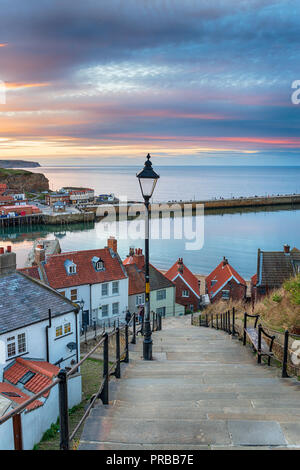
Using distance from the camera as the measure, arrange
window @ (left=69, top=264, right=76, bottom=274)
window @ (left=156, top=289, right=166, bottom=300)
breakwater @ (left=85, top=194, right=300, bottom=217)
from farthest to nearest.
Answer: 1. breakwater @ (left=85, top=194, right=300, bottom=217)
2. window @ (left=156, top=289, right=166, bottom=300)
3. window @ (left=69, top=264, right=76, bottom=274)

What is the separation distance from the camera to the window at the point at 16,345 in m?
18.6

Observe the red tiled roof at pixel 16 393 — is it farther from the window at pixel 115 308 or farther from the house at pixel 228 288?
the house at pixel 228 288

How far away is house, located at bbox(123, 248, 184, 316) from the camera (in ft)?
123

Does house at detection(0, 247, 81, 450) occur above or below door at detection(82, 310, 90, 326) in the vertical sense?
above

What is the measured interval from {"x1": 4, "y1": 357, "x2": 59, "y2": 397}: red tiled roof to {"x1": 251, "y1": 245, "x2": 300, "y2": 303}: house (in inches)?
744

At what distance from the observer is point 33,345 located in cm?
1997

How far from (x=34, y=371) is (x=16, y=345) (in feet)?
5.58

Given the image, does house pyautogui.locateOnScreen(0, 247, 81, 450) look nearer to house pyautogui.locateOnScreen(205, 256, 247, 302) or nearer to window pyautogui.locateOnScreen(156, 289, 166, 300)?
window pyautogui.locateOnScreen(156, 289, 166, 300)

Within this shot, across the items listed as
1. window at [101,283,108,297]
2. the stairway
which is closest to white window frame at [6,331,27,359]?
the stairway

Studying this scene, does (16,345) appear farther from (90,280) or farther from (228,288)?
(228,288)

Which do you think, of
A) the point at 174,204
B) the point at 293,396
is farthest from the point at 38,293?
the point at 174,204

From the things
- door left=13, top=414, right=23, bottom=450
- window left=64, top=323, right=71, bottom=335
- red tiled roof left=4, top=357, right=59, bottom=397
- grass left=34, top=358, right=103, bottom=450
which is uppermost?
window left=64, top=323, right=71, bottom=335

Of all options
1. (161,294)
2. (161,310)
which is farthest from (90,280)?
(161,310)

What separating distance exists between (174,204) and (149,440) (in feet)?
419
